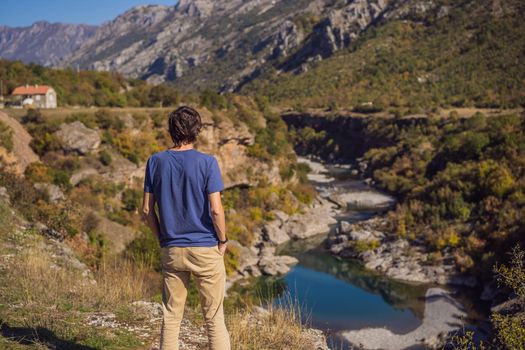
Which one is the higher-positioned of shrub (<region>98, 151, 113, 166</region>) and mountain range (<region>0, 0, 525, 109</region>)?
mountain range (<region>0, 0, 525, 109</region>)

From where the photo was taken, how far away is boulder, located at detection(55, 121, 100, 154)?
29297 millimetres

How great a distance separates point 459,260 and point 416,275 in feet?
8.38

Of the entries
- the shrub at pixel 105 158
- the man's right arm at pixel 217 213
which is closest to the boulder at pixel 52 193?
the shrub at pixel 105 158

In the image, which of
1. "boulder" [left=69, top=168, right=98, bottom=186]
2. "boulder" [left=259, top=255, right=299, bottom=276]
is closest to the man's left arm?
"boulder" [left=259, top=255, right=299, bottom=276]

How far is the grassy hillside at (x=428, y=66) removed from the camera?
63812 millimetres

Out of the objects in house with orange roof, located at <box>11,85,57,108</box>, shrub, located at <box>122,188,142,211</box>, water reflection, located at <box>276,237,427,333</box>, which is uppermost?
house with orange roof, located at <box>11,85,57,108</box>

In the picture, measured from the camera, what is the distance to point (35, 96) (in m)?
34.5

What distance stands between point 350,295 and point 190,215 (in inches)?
888

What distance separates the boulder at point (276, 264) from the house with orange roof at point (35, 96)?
19.2 meters

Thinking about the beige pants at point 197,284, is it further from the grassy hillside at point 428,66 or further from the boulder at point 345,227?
the grassy hillside at point 428,66

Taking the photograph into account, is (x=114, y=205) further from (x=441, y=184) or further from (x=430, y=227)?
(x=441, y=184)

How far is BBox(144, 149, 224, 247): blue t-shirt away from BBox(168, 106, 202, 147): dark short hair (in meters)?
0.12

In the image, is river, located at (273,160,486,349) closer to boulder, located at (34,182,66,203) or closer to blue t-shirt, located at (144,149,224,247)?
boulder, located at (34,182,66,203)

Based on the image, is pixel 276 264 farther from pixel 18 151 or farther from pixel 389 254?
pixel 18 151
